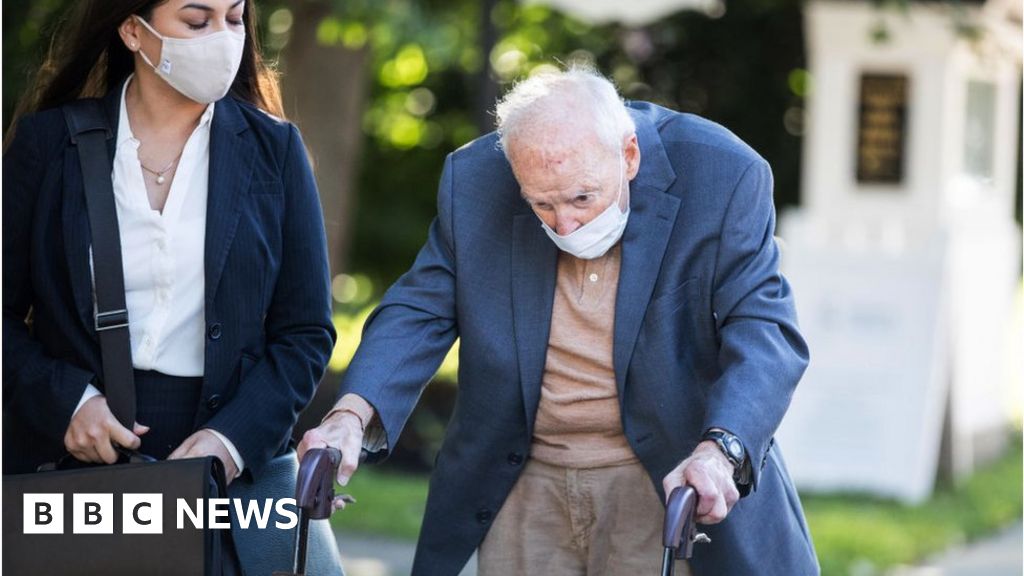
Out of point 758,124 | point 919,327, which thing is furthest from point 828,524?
point 758,124

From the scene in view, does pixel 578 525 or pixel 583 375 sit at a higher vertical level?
pixel 583 375

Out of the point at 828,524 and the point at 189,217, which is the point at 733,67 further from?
the point at 189,217

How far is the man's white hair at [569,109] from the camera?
316 centimetres

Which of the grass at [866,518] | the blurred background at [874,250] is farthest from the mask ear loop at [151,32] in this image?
the grass at [866,518]

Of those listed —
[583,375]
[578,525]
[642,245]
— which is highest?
[642,245]

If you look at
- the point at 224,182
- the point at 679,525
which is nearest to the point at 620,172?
the point at 679,525

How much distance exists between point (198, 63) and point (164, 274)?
420 millimetres

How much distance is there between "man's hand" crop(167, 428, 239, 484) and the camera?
3328mm

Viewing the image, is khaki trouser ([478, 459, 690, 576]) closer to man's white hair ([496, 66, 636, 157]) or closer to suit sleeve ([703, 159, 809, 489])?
suit sleeve ([703, 159, 809, 489])

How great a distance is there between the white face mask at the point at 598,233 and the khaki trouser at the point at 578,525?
433 millimetres

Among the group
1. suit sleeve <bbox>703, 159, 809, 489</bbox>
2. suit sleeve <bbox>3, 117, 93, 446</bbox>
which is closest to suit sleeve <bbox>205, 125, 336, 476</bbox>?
suit sleeve <bbox>3, 117, 93, 446</bbox>

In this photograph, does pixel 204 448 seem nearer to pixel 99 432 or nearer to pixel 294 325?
pixel 99 432

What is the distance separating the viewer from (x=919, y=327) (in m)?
9.72

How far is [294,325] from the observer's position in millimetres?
3541
